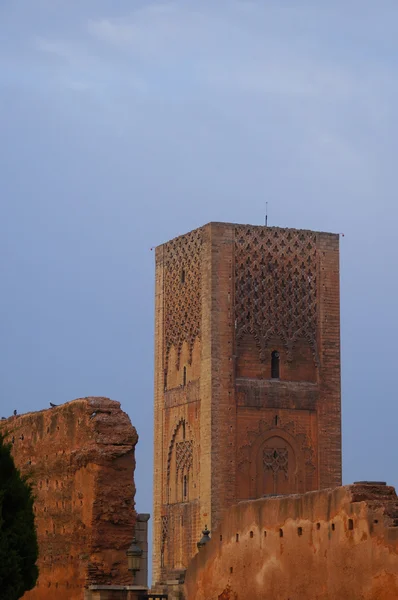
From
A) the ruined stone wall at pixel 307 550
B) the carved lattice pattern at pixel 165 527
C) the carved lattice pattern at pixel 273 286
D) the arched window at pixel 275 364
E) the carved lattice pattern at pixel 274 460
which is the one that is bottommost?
the ruined stone wall at pixel 307 550

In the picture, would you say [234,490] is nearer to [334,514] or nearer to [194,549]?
[194,549]

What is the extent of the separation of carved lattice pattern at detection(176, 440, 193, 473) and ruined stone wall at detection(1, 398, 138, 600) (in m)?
17.4

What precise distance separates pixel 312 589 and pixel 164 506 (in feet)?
79.6

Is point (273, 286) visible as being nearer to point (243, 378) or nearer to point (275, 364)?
point (275, 364)

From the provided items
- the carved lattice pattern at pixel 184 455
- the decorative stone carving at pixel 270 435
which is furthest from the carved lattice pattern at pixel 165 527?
the decorative stone carving at pixel 270 435

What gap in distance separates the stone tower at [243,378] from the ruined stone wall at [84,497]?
16182 mm

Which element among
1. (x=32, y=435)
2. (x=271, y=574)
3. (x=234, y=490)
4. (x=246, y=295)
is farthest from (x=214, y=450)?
(x=271, y=574)

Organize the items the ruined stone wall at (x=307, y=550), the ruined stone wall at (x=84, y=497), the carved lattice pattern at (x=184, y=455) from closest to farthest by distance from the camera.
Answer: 1. the ruined stone wall at (x=307, y=550)
2. the ruined stone wall at (x=84, y=497)
3. the carved lattice pattern at (x=184, y=455)

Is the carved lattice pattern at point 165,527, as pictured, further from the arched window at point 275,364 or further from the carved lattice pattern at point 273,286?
the carved lattice pattern at point 273,286

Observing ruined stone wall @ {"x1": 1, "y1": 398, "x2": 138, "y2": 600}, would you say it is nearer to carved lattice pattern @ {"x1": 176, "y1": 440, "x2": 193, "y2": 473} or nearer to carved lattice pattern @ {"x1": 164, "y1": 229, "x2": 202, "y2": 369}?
carved lattice pattern @ {"x1": 176, "y1": 440, "x2": 193, "y2": 473}

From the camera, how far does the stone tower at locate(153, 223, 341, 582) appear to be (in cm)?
3969

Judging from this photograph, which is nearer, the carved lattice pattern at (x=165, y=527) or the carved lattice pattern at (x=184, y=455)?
the carved lattice pattern at (x=184, y=455)

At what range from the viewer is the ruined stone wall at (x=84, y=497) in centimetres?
2150

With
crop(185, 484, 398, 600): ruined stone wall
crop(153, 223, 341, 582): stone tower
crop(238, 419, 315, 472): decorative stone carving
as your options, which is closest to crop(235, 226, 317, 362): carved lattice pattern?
crop(153, 223, 341, 582): stone tower
